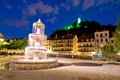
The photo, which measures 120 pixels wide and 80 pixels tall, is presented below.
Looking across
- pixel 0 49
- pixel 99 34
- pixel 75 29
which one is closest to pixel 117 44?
pixel 99 34

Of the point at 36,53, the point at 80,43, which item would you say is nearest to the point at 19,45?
the point at 80,43

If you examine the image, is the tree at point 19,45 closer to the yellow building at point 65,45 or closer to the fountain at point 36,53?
the yellow building at point 65,45

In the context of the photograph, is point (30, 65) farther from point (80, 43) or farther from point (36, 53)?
point (80, 43)

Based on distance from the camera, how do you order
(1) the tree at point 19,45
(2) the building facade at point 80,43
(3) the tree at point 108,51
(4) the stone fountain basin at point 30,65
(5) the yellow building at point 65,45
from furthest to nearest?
1. (5) the yellow building at point 65,45
2. (1) the tree at point 19,45
3. (2) the building facade at point 80,43
4. (3) the tree at point 108,51
5. (4) the stone fountain basin at point 30,65

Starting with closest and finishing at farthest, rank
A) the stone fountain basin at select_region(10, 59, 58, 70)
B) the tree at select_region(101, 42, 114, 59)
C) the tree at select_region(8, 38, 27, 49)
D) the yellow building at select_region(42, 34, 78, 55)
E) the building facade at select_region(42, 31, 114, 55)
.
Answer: the stone fountain basin at select_region(10, 59, 58, 70)
the tree at select_region(101, 42, 114, 59)
the building facade at select_region(42, 31, 114, 55)
the tree at select_region(8, 38, 27, 49)
the yellow building at select_region(42, 34, 78, 55)

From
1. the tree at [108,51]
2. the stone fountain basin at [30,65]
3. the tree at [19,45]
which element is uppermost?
the tree at [19,45]

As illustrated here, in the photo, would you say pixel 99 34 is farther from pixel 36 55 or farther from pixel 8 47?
pixel 36 55

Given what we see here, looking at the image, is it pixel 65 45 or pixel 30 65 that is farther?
pixel 65 45

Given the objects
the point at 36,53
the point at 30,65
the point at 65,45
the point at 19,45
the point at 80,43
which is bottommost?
the point at 30,65

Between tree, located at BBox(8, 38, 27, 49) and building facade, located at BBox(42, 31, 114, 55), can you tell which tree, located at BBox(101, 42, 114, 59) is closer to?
building facade, located at BBox(42, 31, 114, 55)

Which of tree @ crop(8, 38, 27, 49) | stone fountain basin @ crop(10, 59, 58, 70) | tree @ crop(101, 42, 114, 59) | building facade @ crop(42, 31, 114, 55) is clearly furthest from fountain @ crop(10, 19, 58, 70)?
tree @ crop(8, 38, 27, 49)

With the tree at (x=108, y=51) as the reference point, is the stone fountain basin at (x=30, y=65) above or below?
below

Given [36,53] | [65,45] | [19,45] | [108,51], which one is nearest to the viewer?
[36,53]

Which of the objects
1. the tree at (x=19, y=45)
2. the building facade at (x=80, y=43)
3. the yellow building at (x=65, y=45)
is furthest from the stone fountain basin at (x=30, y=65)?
the yellow building at (x=65, y=45)
